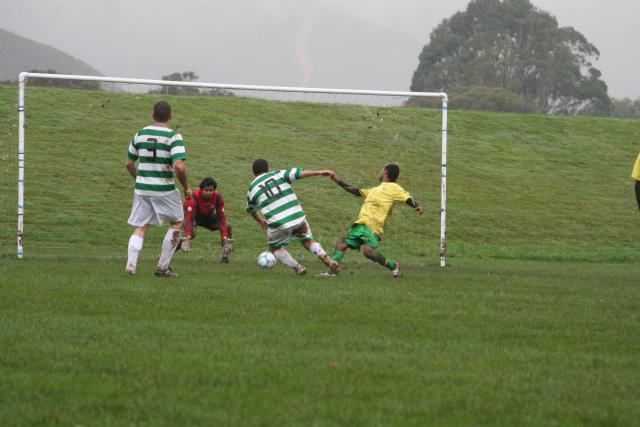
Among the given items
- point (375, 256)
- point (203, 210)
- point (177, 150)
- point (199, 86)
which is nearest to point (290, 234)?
point (375, 256)

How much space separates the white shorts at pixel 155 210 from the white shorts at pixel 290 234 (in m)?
1.42

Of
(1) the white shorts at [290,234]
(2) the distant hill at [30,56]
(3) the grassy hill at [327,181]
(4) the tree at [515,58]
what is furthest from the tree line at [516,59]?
(1) the white shorts at [290,234]

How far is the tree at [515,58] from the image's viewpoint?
296ft

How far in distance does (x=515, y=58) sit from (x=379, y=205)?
262ft

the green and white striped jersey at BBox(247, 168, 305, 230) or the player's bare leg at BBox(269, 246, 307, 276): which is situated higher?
the green and white striped jersey at BBox(247, 168, 305, 230)

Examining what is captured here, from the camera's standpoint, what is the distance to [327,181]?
27234mm

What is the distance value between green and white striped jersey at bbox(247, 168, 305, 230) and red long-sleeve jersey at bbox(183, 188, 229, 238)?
11.9ft

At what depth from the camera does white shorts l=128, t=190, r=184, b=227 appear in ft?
42.7

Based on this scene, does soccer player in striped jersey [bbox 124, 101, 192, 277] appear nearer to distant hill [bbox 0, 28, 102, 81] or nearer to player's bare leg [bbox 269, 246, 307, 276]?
player's bare leg [bbox 269, 246, 307, 276]

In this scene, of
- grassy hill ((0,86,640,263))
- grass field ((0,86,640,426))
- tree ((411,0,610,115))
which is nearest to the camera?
grass field ((0,86,640,426))

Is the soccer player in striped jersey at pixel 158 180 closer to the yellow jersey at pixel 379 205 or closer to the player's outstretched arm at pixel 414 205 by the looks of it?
the yellow jersey at pixel 379 205

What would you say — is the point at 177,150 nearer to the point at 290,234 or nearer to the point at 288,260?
the point at 290,234

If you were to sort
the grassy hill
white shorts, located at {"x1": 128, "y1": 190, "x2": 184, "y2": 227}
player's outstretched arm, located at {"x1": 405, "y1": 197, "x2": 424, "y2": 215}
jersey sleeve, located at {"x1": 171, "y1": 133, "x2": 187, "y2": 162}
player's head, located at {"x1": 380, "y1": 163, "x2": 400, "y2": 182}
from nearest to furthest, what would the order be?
jersey sleeve, located at {"x1": 171, "y1": 133, "x2": 187, "y2": 162}, white shorts, located at {"x1": 128, "y1": 190, "x2": 184, "y2": 227}, player's outstretched arm, located at {"x1": 405, "y1": 197, "x2": 424, "y2": 215}, player's head, located at {"x1": 380, "y1": 163, "x2": 400, "y2": 182}, the grassy hill

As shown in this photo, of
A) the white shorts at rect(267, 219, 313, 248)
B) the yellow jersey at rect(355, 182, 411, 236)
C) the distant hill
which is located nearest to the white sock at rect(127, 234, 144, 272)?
the white shorts at rect(267, 219, 313, 248)
